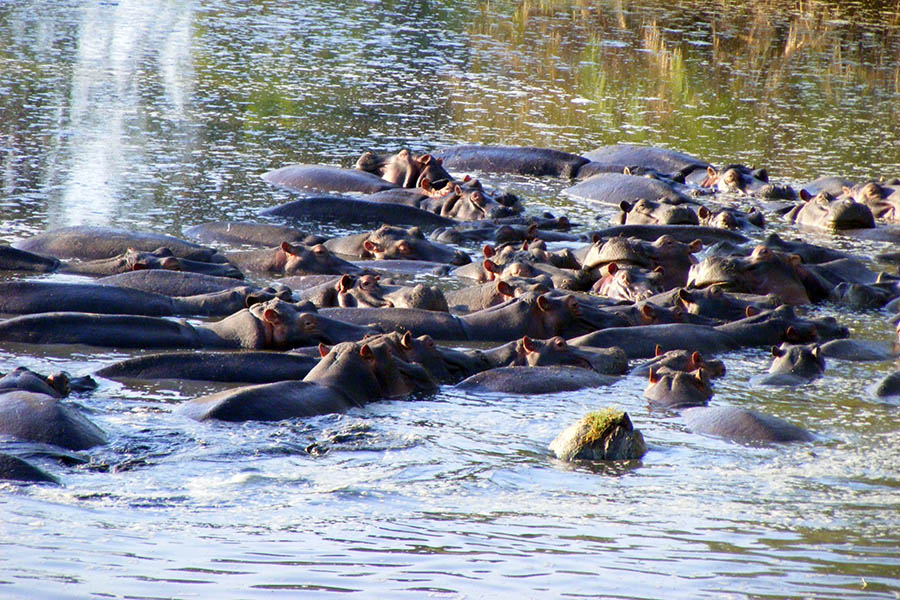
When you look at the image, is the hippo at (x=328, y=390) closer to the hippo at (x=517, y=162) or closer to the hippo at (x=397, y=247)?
the hippo at (x=397, y=247)

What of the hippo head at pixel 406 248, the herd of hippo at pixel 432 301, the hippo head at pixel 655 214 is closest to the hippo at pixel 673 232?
the herd of hippo at pixel 432 301

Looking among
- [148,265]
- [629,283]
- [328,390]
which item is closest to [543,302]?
[629,283]

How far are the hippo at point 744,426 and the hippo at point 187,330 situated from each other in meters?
1.98

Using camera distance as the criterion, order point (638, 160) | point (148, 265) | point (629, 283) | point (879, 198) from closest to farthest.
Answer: point (148, 265), point (629, 283), point (879, 198), point (638, 160)

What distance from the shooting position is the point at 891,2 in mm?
26359

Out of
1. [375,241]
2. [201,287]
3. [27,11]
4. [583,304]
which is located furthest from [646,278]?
[27,11]

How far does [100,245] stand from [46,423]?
3.93 m

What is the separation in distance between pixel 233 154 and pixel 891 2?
18063mm

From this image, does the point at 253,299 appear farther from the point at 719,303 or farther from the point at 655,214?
the point at 655,214

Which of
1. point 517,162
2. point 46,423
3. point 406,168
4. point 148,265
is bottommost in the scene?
point 517,162

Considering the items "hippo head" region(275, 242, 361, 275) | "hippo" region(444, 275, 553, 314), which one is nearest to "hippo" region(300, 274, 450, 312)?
"hippo" region(444, 275, 553, 314)

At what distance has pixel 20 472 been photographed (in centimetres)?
473

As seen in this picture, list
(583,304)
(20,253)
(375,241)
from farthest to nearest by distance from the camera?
(375,241), (20,253), (583,304)

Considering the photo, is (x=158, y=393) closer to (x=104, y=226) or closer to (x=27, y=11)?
(x=104, y=226)
